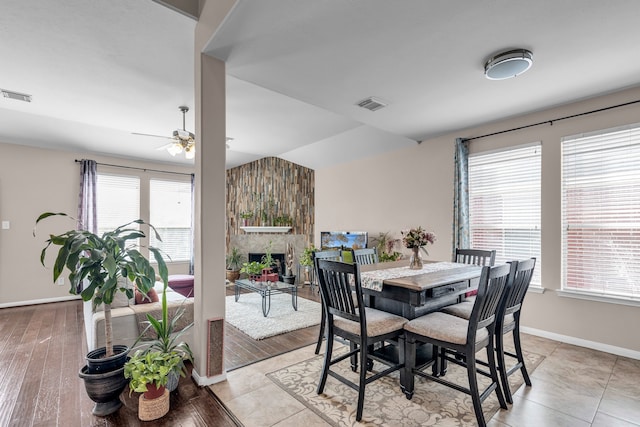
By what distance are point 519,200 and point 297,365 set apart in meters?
3.28

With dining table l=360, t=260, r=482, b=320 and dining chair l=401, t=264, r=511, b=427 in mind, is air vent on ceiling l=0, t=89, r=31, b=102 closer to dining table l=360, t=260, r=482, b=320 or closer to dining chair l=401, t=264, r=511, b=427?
dining table l=360, t=260, r=482, b=320

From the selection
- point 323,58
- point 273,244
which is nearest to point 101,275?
point 323,58

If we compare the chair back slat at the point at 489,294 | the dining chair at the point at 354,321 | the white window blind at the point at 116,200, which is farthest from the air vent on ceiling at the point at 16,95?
the chair back slat at the point at 489,294

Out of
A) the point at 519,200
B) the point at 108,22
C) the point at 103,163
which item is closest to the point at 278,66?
the point at 108,22

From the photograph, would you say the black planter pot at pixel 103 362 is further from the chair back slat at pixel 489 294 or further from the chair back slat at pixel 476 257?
the chair back slat at pixel 476 257

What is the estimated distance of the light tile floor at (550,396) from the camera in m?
2.06

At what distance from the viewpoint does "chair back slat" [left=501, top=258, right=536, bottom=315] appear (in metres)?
2.21

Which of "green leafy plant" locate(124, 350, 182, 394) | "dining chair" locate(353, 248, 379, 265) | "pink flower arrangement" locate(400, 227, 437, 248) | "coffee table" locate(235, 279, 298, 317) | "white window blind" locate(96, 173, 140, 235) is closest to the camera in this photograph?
"green leafy plant" locate(124, 350, 182, 394)

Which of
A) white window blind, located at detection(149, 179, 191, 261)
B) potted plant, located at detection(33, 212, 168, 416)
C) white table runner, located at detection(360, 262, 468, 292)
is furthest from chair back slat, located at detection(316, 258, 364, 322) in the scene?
white window blind, located at detection(149, 179, 191, 261)

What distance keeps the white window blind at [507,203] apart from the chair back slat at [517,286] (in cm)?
158

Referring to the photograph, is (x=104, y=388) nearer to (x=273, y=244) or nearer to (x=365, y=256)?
(x=365, y=256)

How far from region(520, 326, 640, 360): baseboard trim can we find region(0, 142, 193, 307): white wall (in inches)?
286

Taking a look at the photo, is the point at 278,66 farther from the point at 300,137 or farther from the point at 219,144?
the point at 300,137

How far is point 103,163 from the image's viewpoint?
5887 millimetres
